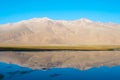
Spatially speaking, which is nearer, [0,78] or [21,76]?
[0,78]

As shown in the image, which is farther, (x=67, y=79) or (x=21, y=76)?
(x=21, y=76)

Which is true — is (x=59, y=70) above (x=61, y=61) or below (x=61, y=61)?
below

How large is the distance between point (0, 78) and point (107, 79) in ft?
39.5

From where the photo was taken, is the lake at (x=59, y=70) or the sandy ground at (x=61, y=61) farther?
the sandy ground at (x=61, y=61)

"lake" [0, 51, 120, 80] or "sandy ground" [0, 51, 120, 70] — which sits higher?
"sandy ground" [0, 51, 120, 70]

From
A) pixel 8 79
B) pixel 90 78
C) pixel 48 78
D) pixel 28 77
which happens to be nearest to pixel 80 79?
pixel 90 78

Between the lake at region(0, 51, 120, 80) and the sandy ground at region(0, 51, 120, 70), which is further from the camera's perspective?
the sandy ground at region(0, 51, 120, 70)

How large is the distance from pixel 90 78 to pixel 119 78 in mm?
3310

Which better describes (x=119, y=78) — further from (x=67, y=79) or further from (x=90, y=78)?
(x=67, y=79)

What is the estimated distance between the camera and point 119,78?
1148 inches

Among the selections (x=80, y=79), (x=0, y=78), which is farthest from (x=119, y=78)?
(x=0, y=78)

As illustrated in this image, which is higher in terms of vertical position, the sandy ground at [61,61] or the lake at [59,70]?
the sandy ground at [61,61]

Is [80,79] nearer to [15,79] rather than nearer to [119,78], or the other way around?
[119,78]

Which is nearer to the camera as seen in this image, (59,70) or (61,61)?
(59,70)
